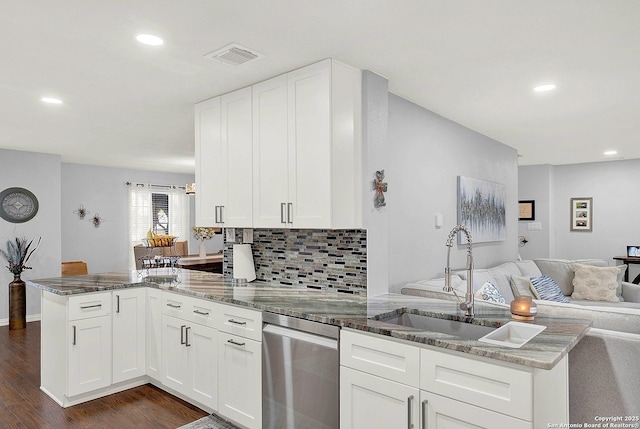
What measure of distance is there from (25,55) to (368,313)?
255 cm

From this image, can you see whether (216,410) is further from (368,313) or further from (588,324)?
(588,324)

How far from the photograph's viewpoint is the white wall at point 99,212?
24.2 ft

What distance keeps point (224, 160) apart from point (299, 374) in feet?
6.00

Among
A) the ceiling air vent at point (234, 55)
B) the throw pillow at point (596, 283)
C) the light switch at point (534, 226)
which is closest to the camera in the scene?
the ceiling air vent at point (234, 55)

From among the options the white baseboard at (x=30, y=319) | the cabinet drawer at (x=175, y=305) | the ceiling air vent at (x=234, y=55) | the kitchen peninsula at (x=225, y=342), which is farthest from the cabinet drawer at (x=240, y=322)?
the white baseboard at (x=30, y=319)

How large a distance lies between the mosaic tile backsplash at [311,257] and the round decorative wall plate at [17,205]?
153 inches

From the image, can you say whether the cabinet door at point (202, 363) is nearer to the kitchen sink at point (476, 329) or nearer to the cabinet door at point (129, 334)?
the cabinet door at point (129, 334)

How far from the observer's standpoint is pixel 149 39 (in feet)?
7.66

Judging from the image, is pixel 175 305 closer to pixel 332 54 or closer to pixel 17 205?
pixel 332 54

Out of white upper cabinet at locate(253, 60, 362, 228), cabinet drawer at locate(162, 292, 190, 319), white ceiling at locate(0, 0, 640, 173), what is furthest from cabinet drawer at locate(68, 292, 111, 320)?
white ceiling at locate(0, 0, 640, 173)

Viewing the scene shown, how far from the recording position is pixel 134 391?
11.2 ft

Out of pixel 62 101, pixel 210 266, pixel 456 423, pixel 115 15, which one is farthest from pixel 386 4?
pixel 210 266

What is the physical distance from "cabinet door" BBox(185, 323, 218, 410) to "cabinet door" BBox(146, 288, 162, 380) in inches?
16.9

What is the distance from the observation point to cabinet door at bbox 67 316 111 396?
3123 millimetres
